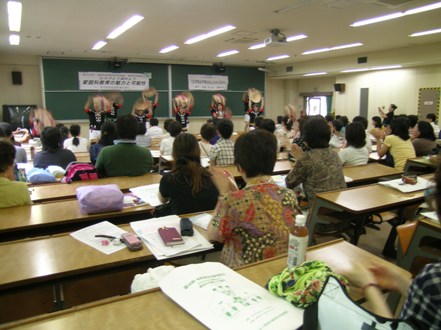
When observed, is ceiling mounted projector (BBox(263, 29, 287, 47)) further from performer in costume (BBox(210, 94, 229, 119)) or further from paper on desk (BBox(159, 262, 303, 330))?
paper on desk (BBox(159, 262, 303, 330))

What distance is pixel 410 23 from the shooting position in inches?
242

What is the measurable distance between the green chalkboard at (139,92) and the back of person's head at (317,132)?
909 centimetres

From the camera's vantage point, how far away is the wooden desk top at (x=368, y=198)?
8.39 ft

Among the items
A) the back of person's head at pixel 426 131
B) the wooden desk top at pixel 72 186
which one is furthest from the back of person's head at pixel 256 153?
the back of person's head at pixel 426 131

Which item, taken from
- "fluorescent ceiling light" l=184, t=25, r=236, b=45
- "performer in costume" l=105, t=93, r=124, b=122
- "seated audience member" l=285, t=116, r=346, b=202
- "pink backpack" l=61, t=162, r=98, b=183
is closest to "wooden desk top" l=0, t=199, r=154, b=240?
"pink backpack" l=61, t=162, r=98, b=183

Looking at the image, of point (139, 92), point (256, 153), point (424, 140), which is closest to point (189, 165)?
point (256, 153)

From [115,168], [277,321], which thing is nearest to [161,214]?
[115,168]

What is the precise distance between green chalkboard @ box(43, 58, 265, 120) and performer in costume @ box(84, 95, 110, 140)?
0.19 metres

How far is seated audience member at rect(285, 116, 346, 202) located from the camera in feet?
9.52

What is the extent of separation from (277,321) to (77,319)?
2.10 feet

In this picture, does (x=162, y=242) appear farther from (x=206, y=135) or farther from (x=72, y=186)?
(x=206, y=135)

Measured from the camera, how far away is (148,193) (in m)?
2.75

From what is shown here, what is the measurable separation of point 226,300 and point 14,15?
599 cm

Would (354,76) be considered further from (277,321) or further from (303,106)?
(277,321)
